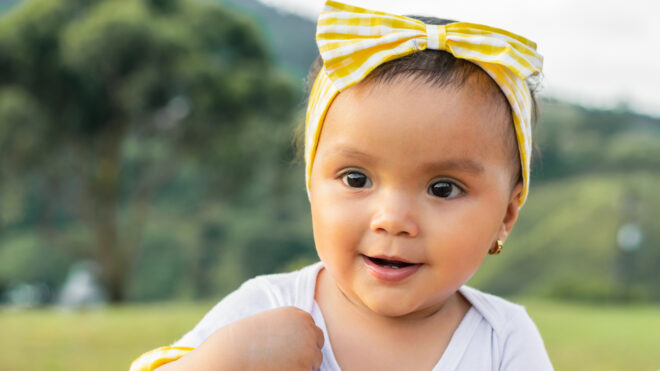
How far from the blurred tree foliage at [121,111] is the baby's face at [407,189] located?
1003 cm

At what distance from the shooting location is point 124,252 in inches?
457

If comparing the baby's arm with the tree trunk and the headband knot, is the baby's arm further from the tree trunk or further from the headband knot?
the tree trunk

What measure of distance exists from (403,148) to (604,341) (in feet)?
16.4

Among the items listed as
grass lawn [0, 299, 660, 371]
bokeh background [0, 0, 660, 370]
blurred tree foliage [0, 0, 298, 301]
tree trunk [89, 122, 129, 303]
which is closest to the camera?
grass lawn [0, 299, 660, 371]

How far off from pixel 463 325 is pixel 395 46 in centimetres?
54

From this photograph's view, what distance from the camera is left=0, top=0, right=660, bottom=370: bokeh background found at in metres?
9.03

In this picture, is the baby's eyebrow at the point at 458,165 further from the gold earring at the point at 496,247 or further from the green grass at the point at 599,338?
the green grass at the point at 599,338

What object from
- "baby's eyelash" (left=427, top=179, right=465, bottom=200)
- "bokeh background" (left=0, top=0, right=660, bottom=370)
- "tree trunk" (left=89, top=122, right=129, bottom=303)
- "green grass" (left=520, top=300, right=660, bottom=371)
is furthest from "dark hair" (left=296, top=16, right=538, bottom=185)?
"tree trunk" (left=89, top=122, right=129, bottom=303)

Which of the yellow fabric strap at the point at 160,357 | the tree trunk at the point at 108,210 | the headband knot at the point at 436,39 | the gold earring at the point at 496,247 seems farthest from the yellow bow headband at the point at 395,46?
the tree trunk at the point at 108,210

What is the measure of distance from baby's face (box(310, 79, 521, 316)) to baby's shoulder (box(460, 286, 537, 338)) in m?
0.17

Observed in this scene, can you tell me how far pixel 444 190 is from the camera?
3.68ft

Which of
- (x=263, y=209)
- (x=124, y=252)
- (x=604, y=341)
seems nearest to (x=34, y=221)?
(x=124, y=252)

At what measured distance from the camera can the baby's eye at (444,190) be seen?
43.9 inches

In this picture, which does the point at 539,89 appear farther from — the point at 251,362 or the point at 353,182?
the point at 251,362
